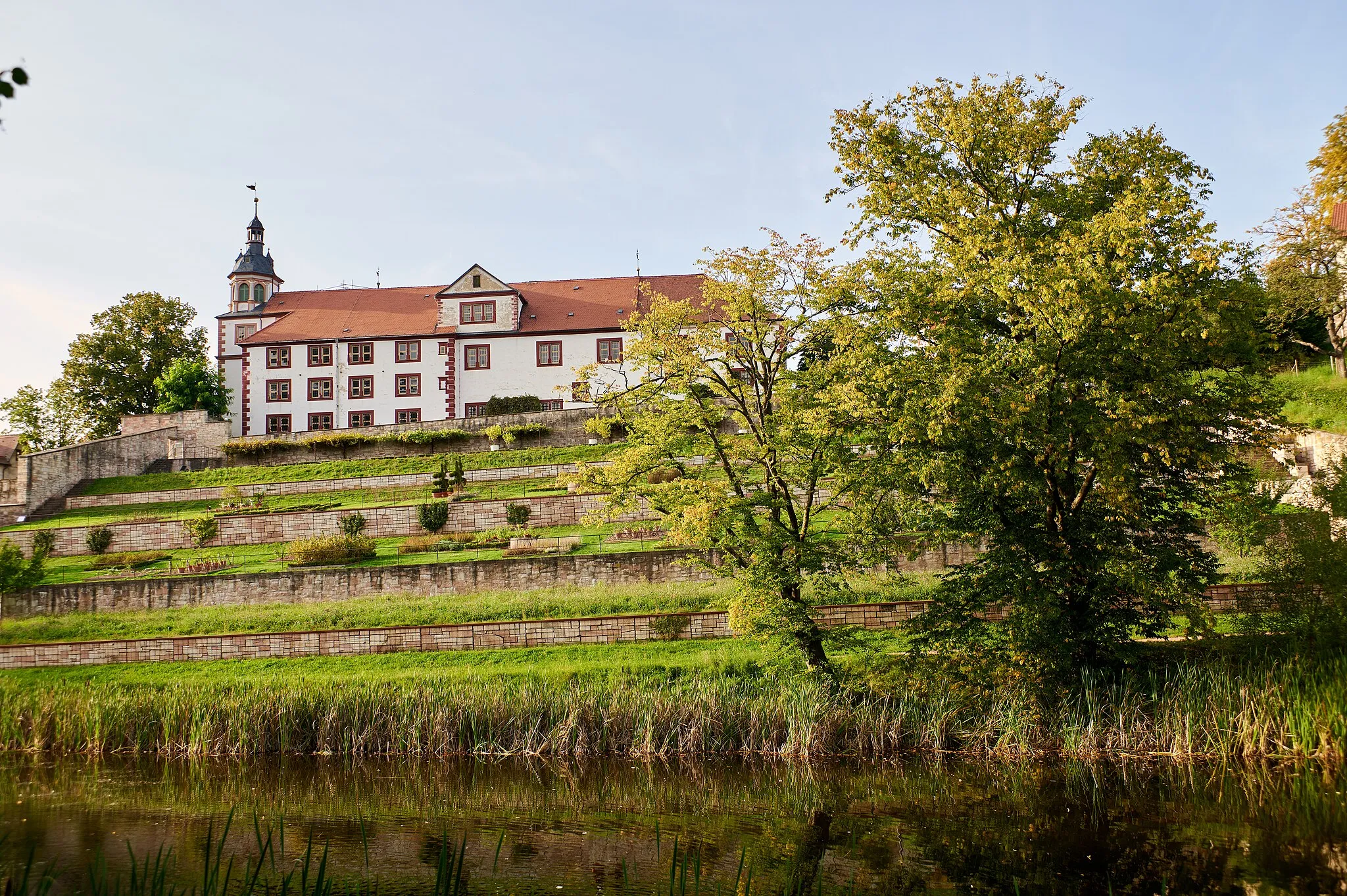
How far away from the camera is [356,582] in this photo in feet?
84.2

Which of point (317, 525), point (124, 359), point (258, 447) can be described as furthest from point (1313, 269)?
point (124, 359)

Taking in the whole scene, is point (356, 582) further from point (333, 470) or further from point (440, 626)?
point (333, 470)

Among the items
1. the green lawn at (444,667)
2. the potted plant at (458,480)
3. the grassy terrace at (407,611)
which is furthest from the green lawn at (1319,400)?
the potted plant at (458,480)

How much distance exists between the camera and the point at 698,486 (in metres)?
16.6

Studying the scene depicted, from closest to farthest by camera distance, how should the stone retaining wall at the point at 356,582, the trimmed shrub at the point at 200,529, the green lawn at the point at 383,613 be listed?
1. the green lawn at the point at 383,613
2. the stone retaining wall at the point at 356,582
3. the trimmed shrub at the point at 200,529

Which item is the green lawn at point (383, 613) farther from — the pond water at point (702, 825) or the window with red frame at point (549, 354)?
the window with red frame at point (549, 354)

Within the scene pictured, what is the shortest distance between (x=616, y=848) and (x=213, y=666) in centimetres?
1323

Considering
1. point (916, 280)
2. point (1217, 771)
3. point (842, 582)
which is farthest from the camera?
point (842, 582)

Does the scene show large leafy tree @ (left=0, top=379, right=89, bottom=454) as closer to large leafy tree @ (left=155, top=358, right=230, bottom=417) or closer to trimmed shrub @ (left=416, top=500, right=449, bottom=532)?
large leafy tree @ (left=155, top=358, right=230, bottom=417)

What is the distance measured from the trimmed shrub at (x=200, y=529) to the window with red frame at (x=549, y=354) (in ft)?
74.2

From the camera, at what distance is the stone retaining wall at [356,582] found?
Answer: 25125 millimetres

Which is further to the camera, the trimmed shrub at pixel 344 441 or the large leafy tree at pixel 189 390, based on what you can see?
the large leafy tree at pixel 189 390

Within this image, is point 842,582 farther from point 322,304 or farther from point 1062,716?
point 322,304

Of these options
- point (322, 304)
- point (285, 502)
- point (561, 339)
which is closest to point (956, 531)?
point (285, 502)
